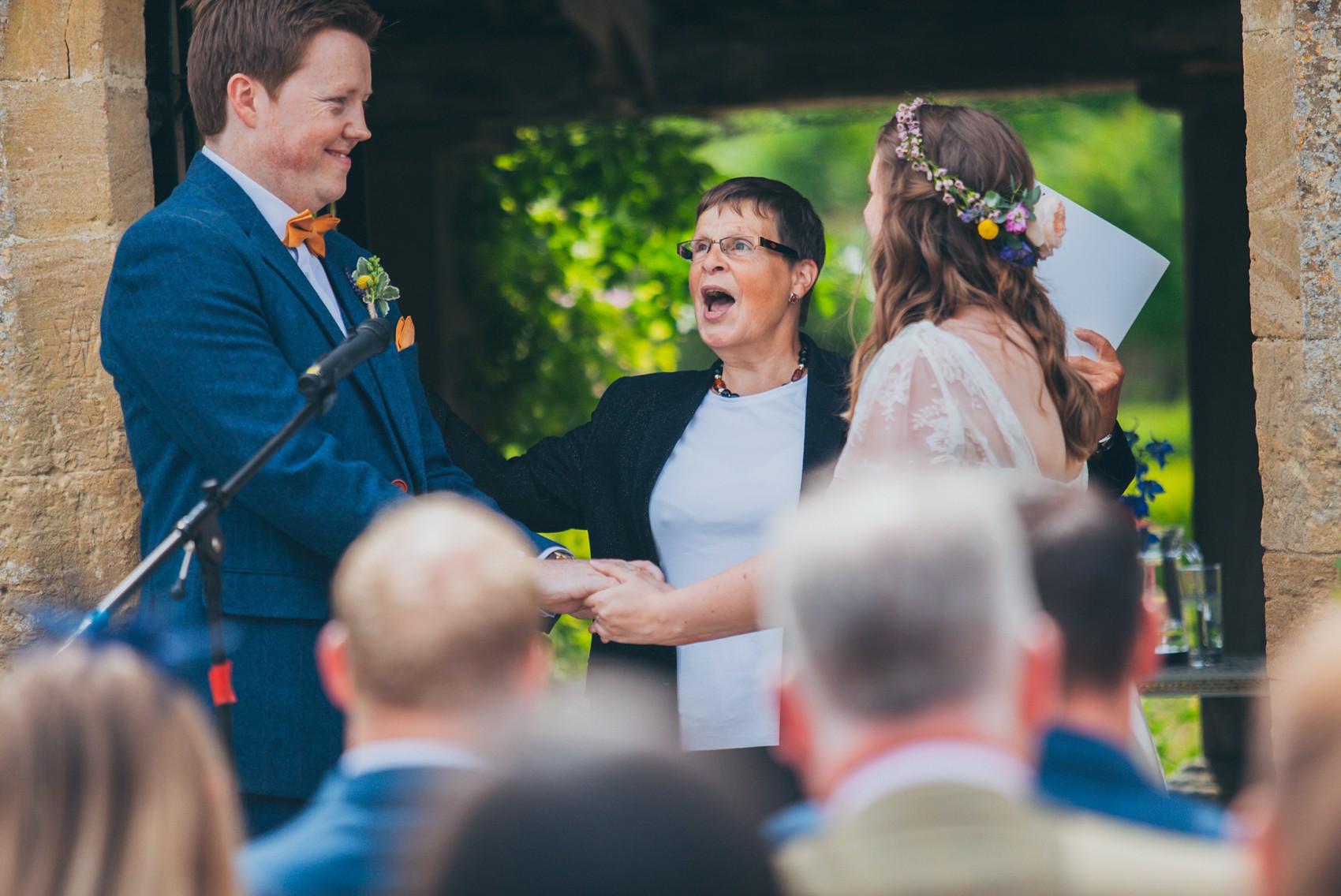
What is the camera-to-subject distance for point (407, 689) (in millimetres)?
1266

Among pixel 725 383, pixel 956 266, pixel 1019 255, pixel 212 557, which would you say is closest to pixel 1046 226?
pixel 1019 255

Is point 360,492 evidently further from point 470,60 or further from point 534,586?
point 470,60

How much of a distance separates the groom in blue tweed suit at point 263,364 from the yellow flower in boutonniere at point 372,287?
0.08m

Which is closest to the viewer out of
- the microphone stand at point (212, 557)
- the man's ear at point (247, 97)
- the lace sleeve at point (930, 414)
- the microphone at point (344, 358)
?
the microphone stand at point (212, 557)

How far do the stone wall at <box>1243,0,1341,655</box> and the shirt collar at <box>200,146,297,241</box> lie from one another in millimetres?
1767

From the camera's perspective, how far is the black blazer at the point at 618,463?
2.90 m

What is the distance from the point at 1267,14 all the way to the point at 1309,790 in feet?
6.86

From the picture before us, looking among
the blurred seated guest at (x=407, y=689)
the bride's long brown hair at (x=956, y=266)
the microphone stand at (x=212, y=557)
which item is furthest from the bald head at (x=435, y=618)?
the bride's long brown hair at (x=956, y=266)

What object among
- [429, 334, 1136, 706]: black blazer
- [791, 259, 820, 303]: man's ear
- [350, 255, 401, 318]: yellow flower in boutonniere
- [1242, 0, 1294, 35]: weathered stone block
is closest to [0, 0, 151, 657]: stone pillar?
[350, 255, 401, 318]: yellow flower in boutonniere

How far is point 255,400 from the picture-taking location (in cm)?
227

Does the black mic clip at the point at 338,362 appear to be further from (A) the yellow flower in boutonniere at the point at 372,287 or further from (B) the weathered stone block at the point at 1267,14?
(B) the weathered stone block at the point at 1267,14

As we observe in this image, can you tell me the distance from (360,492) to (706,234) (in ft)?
3.64

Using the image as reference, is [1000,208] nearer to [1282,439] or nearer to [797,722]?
[1282,439]

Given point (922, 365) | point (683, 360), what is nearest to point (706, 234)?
point (922, 365)
